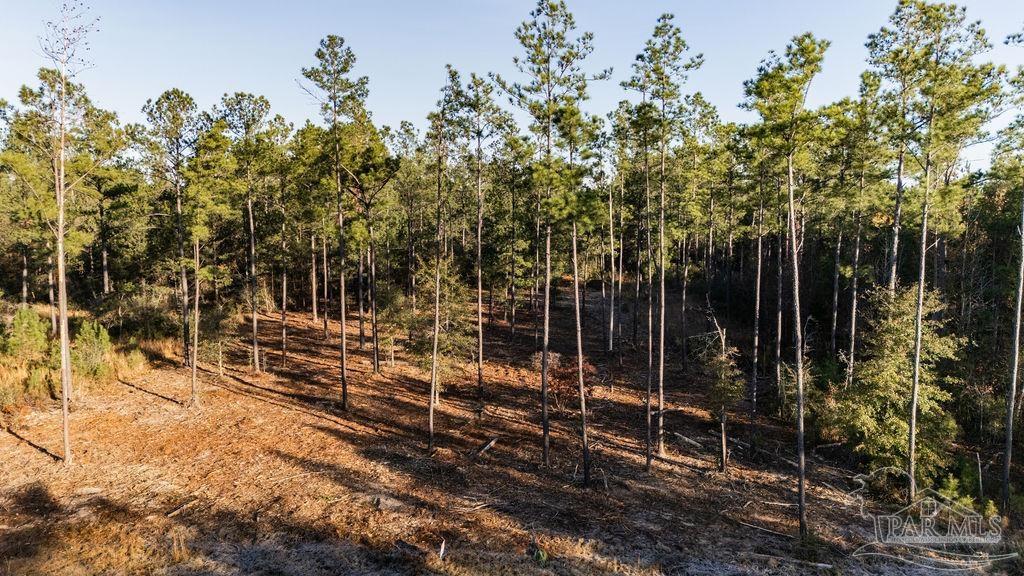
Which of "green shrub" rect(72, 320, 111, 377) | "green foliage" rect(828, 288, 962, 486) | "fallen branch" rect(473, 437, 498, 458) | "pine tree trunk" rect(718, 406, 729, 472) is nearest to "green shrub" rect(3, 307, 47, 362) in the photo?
"green shrub" rect(72, 320, 111, 377)

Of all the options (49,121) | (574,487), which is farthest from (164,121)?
(574,487)

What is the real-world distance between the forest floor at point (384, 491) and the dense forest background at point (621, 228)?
1022 millimetres

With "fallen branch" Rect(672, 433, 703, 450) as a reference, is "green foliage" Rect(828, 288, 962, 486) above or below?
above

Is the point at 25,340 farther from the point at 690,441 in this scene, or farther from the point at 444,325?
the point at 690,441

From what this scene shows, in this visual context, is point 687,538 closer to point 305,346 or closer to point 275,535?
point 275,535

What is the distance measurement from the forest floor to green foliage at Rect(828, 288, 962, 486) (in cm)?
225

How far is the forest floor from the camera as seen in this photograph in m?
11.5

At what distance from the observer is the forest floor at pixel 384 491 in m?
11.5

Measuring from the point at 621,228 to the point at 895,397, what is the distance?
697 inches

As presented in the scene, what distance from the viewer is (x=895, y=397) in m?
17.0

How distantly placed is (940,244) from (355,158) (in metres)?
35.9

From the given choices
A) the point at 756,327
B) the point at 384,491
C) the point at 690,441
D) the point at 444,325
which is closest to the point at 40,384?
the point at 444,325

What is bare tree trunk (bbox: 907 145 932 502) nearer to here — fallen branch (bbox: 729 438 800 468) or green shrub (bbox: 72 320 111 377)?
fallen branch (bbox: 729 438 800 468)

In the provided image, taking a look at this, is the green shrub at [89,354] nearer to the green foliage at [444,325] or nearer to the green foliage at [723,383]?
the green foliage at [444,325]
